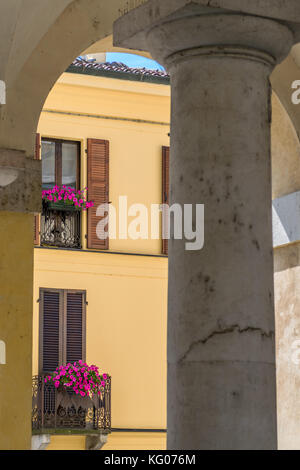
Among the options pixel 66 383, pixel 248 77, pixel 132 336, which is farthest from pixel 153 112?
pixel 248 77

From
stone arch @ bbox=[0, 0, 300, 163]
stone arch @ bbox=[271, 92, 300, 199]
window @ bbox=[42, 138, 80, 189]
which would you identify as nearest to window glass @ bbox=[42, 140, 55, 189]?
window @ bbox=[42, 138, 80, 189]

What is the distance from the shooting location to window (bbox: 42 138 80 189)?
23812mm

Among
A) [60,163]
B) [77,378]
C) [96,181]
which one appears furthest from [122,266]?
[77,378]

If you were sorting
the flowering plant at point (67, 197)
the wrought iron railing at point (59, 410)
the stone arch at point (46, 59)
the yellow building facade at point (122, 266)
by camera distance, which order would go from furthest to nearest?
the yellow building facade at point (122, 266) → the flowering plant at point (67, 197) → the wrought iron railing at point (59, 410) → the stone arch at point (46, 59)

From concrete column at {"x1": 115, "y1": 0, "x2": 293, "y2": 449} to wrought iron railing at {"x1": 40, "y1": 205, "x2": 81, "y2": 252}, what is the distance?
16.5 meters

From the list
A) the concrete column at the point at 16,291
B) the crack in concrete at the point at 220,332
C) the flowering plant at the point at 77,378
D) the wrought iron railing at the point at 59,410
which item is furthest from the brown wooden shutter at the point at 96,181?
the crack in concrete at the point at 220,332

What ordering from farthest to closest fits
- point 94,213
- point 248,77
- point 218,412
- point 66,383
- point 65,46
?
point 94,213
point 66,383
point 65,46
point 248,77
point 218,412

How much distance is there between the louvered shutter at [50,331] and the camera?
22.8m

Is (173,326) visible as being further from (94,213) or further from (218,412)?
(94,213)

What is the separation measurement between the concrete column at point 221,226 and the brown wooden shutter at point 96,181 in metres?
16.8

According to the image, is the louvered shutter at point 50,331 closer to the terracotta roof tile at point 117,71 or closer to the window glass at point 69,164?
the window glass at point 69,164

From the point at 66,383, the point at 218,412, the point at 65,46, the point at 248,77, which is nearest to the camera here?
the point at 218,412

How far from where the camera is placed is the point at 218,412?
6430mm

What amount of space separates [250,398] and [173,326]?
63cm
